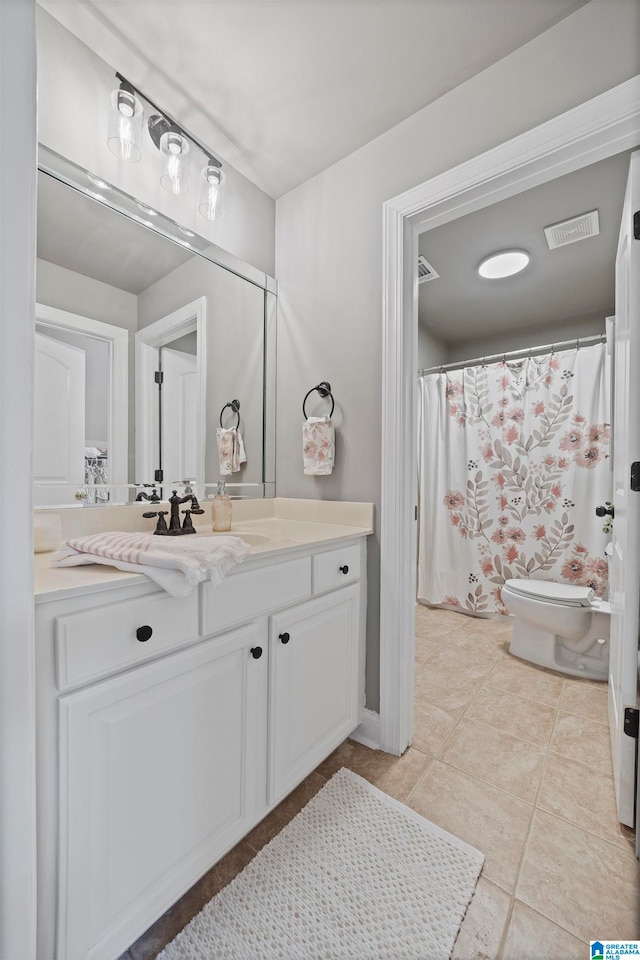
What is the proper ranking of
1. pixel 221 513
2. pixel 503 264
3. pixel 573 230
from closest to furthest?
pixel 221 513 → pixel 573 230 → pixel 503 264

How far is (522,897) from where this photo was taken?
1.04m

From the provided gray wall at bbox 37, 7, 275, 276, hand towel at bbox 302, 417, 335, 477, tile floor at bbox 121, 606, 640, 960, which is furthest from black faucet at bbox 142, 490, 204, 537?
gray wall at bbox 37, 7, 275, 276

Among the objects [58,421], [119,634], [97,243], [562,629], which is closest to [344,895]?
[119,634]

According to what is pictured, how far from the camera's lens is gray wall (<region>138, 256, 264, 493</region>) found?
1518mm

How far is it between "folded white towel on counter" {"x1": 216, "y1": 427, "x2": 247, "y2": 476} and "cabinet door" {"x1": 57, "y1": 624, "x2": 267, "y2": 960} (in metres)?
0.84

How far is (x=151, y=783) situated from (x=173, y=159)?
1.94 metres

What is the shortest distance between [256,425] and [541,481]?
84.9 inches

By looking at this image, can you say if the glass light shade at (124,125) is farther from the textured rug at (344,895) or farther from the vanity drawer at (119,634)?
the textured rug at (344,895)

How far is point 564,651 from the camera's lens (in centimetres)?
231

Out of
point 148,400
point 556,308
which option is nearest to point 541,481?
point 556,308

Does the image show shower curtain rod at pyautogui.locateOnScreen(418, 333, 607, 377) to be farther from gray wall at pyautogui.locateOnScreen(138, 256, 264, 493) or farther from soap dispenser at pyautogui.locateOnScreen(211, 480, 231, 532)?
soap dispenser at pyautogui.locateOnScreen(211, 480, 231, 532)

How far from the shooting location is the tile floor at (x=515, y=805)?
968mm

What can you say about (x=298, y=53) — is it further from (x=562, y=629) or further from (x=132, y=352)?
(x=562, y=629)

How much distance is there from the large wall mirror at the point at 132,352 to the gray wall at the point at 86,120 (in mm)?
65
